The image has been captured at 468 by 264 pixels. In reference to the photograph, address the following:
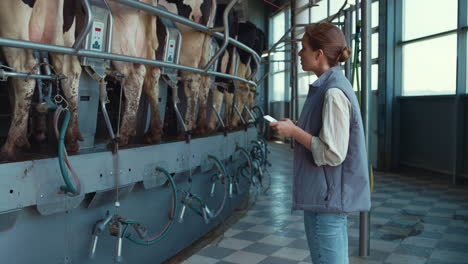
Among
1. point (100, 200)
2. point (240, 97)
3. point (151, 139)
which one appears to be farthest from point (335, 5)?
point (100, 200)

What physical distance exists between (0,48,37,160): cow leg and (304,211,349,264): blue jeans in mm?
1186

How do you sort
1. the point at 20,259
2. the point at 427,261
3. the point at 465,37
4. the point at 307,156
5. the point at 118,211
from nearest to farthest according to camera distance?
the point at 307,156 → the point at 20,259 → the point at 118,211 → the point at 427,261 → the point at 465,37

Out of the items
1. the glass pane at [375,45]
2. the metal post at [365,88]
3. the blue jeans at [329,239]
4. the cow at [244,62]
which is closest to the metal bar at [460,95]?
the glass pane at [375,45]

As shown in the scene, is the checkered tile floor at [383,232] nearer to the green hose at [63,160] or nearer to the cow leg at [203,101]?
the cow leg at [203,101]

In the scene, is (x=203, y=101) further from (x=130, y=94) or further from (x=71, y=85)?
(x=71, y=85)

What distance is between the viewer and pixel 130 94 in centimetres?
235

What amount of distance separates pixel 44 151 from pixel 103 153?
0.27m

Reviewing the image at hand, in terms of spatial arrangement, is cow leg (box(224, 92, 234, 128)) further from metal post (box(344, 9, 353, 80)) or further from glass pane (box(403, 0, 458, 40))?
glass pane (box(403, 0, 458, 40))

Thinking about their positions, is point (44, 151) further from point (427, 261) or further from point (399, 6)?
point (399, 6)

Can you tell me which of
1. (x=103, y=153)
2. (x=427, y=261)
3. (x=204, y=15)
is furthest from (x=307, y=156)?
(x=204, y=15)

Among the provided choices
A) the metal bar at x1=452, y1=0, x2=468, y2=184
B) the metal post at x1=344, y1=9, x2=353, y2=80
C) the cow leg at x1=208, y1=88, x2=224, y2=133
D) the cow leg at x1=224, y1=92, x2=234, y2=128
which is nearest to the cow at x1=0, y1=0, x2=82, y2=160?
→ the cow leg at x1=208, y1=88, x2=224, y2=133

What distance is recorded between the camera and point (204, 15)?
306 cm

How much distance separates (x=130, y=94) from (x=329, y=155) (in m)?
1.38

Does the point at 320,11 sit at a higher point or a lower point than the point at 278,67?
higher
